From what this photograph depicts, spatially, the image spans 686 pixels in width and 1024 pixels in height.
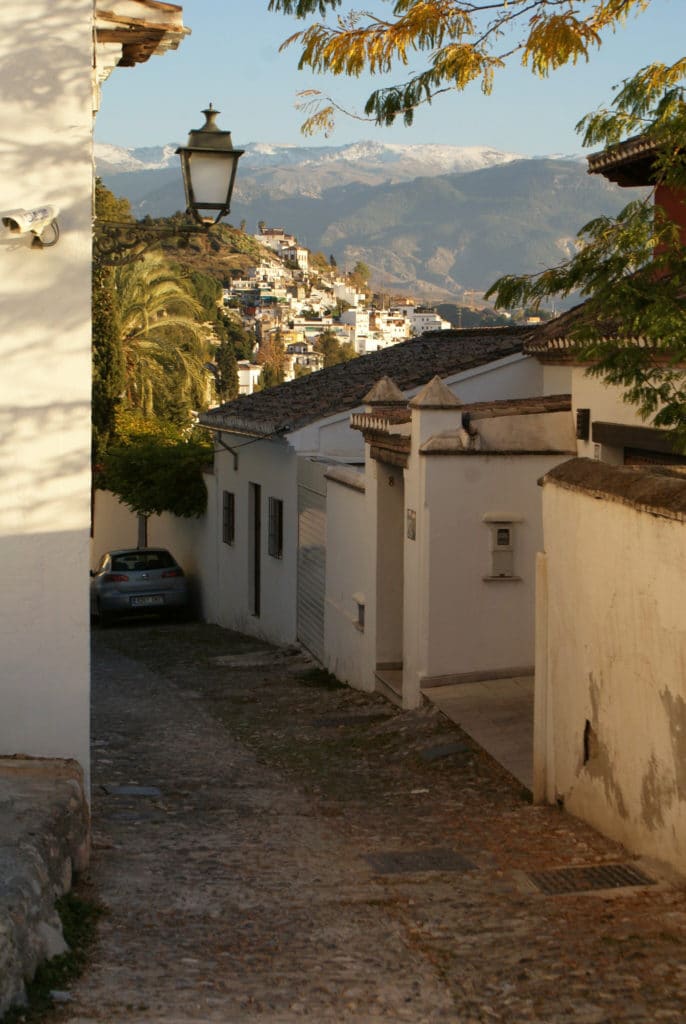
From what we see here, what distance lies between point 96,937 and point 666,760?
3.04 m

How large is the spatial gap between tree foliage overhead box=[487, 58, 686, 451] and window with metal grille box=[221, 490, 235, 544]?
48.6ft

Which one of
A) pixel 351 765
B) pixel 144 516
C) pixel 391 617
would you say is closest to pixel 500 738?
pixel 351 765

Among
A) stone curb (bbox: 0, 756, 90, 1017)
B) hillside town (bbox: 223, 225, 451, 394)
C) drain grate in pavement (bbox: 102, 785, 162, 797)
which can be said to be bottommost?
drain grate in pavement (bbox: 102, 785, 162, 797)

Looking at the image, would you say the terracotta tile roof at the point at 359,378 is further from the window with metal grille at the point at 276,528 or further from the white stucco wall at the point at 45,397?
the white stucco wall at the point at 45,397

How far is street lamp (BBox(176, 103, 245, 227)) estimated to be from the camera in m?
8.01

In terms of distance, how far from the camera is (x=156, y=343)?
3312 cm

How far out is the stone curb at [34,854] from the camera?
4.40 m

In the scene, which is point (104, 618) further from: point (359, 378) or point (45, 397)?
point (45, 397)

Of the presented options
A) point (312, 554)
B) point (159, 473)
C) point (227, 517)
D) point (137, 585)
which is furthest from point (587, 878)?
point (159, 473)

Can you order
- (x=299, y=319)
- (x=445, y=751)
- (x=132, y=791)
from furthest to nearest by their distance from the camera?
1. (x=299, y=319)
2. (x=445, y=751)
3. (x=132, y=791)

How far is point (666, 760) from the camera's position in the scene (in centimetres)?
651

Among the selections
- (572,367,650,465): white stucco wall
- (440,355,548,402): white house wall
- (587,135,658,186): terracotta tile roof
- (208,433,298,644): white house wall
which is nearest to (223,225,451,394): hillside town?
(208,433,298,644): white house wall

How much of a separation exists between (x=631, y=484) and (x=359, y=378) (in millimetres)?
Result: 14132

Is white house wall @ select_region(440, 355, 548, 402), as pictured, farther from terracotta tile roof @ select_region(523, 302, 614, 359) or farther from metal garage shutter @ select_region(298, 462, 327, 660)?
terracotta tile roof @ select_region(523, 302, 614, 359)
